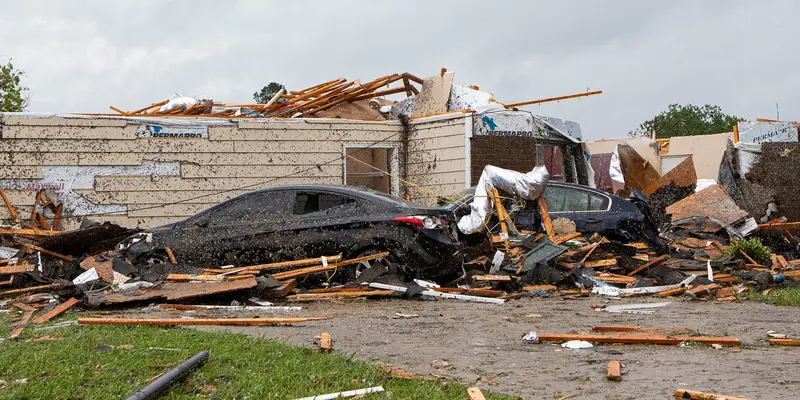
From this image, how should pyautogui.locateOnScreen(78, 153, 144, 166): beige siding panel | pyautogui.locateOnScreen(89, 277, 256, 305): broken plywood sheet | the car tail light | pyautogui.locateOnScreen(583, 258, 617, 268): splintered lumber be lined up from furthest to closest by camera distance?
pyautogui.locateOnScreen(78, 153, 144, 166): beige siding panel
pyautogui.locateOnScreen(583, 258, 617, 268): splintered lumber
the car tail light
pyautogui.locateOnScreen(89, 277, 256, 305): broken plywood sheet

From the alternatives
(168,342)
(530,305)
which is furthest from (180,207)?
(168,342)

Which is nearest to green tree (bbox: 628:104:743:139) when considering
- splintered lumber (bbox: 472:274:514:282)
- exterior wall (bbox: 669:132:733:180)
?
exterior wall (bbox: 669:132:733:180)

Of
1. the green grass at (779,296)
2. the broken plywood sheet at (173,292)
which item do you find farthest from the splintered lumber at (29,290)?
the green grass at (779,296)

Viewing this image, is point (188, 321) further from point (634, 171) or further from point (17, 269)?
point (634, 171)

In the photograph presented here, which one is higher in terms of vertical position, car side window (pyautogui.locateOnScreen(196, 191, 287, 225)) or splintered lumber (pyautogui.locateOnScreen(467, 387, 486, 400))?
car side window (pyautogui.locateOnScreen(196, 191, 287, 225))

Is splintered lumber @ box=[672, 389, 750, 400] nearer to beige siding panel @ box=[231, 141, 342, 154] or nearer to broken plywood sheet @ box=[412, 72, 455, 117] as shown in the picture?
beige siding panel @ box=[231, 141, 342, 154]

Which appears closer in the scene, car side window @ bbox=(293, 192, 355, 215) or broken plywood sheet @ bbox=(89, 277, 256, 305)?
broken plywood sheet @ bbox=(89, 277, 256, 305)

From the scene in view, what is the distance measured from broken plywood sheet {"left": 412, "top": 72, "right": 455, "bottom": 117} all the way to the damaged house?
29 millimetres

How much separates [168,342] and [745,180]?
589 inches

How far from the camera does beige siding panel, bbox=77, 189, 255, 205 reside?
15.8m

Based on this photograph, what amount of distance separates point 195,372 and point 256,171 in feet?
38.2

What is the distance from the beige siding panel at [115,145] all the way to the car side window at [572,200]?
22.6 ft

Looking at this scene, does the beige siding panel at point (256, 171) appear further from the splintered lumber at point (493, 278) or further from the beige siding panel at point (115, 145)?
the splintered lumber at point (493, 278)

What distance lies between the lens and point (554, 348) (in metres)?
6.61
